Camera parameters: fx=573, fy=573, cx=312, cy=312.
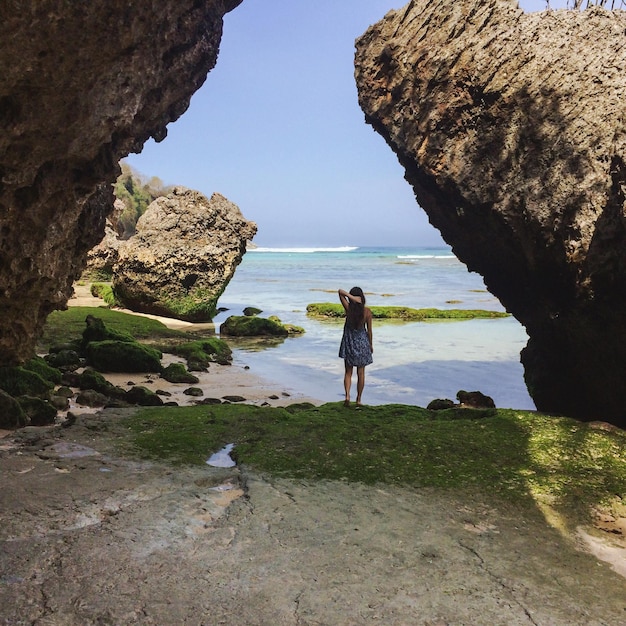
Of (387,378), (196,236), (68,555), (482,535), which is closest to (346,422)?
(482,535)

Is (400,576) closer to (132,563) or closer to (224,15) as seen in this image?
(132,563)

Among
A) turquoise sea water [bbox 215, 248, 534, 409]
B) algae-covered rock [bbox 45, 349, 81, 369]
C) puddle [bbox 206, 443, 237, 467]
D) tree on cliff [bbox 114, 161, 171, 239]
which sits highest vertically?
tree on cliff [bbox 114, 161, 171, 239]

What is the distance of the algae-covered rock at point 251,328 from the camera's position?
1947cm

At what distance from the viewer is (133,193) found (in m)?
73.6

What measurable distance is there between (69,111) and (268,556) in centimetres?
414

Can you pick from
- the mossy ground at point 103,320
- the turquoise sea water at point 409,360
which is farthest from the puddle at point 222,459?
the mossy ground at point 103,320

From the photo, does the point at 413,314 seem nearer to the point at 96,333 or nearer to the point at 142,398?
the point at 96,333

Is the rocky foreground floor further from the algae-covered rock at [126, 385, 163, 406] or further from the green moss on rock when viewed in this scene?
the algae-covered rock at [126, 385, 163, 406]

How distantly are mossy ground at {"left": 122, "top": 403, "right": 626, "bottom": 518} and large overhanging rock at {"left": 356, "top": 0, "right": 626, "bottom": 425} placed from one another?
1424 millimetres

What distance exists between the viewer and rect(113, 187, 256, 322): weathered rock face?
21.9 meters

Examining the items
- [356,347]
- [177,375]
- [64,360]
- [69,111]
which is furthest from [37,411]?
[356,347]

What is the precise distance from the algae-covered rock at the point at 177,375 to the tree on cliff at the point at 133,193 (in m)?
51.4

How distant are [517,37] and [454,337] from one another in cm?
1217

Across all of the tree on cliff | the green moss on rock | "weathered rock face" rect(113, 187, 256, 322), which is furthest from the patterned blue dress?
the tree on cliff
